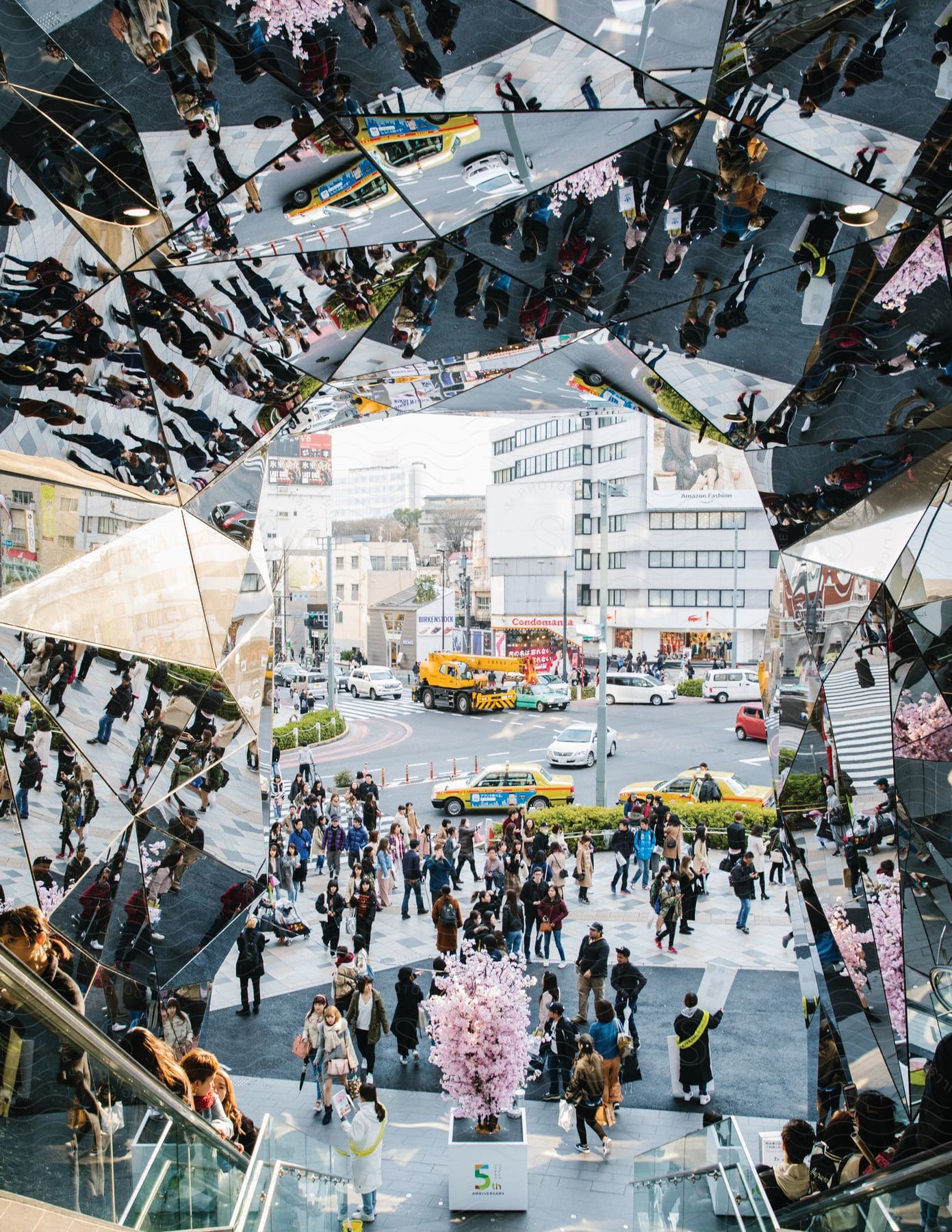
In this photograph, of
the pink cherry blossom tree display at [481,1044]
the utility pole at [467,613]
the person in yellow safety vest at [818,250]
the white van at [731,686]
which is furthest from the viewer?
the utility pole at [467,613]

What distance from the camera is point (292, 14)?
5.29 m

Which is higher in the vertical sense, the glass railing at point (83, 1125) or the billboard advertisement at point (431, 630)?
the billboard advertisement at point (431, 630)

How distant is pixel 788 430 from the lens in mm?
7590

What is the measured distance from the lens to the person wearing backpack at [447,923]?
37.4 feet

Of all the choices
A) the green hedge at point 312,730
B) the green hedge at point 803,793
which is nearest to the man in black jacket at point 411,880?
the green hedge at point 803,793

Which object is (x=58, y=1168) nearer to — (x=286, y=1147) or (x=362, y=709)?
(x=286, y=1147)

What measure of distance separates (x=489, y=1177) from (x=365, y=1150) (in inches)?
36.0

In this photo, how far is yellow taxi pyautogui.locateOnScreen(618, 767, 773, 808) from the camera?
61.4 ft

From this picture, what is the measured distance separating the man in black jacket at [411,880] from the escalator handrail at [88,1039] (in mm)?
8931

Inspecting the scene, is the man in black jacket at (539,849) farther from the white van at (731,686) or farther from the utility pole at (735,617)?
the utility pole at (735,617)

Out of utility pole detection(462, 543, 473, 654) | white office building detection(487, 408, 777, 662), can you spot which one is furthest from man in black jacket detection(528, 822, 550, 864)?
utility pole detection(462, 543, 473, 654)

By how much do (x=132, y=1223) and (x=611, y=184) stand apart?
628 centimetres

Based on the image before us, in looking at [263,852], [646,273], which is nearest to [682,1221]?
[263,852]

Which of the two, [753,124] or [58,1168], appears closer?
[58,1168]
